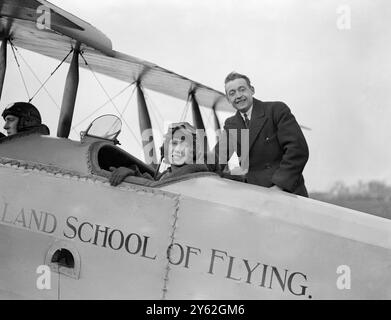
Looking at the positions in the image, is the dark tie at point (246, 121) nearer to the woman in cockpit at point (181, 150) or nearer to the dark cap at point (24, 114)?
the woman in cockpit at point (181, 150)

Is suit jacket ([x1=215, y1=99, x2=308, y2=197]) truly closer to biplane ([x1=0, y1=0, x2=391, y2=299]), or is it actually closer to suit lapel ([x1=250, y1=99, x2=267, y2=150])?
suit lapel ([x1=250, y1=99, x2=267, y2=150])

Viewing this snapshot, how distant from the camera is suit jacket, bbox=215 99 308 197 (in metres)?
3.43

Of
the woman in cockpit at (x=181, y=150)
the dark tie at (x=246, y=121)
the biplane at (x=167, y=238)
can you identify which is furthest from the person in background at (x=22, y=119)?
the dark tie at (x=246, y=121)

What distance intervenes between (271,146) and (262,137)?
9 cm

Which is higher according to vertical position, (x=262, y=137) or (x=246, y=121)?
(x=246, y=121)

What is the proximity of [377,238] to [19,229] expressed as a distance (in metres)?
2.28

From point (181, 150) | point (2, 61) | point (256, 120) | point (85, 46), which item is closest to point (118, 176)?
point (181, 150)

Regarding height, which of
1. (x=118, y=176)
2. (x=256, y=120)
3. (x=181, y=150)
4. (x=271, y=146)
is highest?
(x=256, y=120)

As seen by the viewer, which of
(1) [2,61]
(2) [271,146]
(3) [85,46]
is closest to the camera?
(2) [271,146]

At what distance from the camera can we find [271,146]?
372 cm

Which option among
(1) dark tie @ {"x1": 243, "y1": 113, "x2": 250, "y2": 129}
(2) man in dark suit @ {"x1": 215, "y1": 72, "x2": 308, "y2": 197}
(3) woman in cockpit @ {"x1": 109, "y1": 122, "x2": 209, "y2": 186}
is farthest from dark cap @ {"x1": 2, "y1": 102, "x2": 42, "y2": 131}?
(1) dark tie @ {"x1": 243, "y1": 113, "x2": 250, "y2": 129}

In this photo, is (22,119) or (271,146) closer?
(271,146)

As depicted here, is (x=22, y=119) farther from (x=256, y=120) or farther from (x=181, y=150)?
(x=256, y=120)
